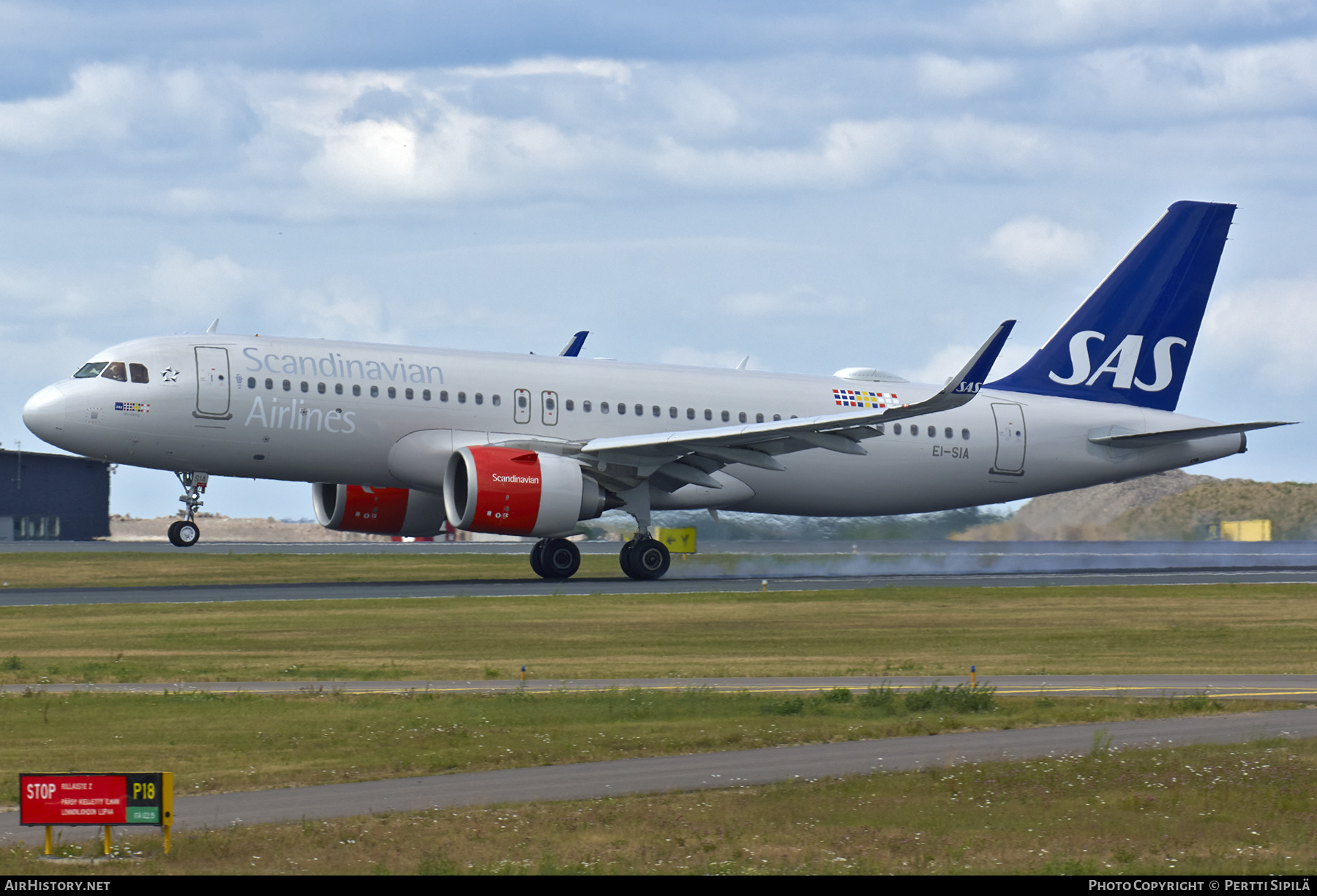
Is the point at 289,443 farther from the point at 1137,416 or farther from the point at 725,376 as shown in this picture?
the point at 1137,416

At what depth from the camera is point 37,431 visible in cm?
3712

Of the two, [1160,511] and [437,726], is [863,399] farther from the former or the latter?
[437,726]

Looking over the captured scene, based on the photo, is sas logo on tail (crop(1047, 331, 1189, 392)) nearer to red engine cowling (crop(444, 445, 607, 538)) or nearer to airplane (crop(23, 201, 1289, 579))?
airplane (crop(23, 201, 1289, 579))

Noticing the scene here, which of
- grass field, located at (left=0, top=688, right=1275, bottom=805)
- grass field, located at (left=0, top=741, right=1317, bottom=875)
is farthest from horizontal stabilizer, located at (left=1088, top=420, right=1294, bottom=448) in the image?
grass field, located at (left=0, top=741, right=1317, bottom=875)

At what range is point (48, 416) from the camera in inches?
1453

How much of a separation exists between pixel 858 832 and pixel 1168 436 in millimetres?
34990

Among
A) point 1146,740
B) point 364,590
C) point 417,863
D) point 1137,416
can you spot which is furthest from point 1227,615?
point 417,863

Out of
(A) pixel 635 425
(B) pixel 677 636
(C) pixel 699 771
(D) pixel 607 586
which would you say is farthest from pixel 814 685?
(A) pixel 635 425

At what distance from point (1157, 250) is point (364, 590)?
25354 mm

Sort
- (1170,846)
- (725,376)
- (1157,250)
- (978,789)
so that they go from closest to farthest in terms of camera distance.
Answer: (1170,846), (978,789), (725,376), (1157,250)

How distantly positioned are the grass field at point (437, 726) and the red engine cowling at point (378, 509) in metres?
22.0

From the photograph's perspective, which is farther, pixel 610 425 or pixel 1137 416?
pixel 1137 416

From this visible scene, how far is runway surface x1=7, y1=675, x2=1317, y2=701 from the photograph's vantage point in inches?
828

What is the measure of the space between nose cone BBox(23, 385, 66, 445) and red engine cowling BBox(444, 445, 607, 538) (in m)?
9.11
